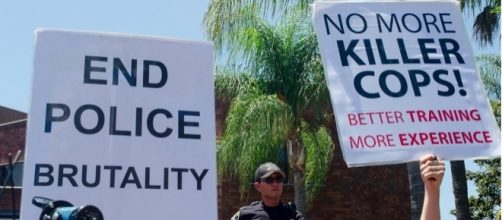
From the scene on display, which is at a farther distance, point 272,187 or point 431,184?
point 272,187

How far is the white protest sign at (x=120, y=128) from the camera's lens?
3455 millimetres

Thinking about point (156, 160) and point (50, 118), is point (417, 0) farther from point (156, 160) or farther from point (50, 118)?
point (50, 118)

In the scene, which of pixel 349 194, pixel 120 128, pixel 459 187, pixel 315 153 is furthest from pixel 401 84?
pixel 349 194

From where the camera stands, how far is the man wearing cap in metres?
4.35

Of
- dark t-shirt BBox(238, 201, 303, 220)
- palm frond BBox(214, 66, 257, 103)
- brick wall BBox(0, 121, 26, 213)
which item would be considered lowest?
dark t-shirt BBox(238, 201, 303, 220)

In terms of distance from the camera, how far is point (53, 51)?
142 inches

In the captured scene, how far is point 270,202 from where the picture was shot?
14.4ft

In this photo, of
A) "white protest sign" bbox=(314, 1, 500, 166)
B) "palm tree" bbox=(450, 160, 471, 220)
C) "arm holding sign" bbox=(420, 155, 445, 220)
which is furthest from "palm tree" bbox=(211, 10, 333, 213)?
"arm holding sign" bbox=(420, 155, 445, 220)

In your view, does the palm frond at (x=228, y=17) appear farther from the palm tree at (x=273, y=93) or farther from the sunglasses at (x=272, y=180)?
the sunglasses at (x=272, y=180)

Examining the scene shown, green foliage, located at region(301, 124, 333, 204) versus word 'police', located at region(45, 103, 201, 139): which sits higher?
green foliage, located at region(301, 124, 333, 204)

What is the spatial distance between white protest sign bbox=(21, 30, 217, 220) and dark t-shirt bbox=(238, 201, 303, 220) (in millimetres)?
763

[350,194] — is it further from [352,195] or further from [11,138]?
[11,138]

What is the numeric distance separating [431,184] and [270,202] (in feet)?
4.68

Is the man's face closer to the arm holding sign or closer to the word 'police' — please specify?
the word 'police'
